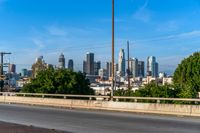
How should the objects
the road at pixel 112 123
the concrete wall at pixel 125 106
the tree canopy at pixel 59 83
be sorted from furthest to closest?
the tree canopy at pixel 59 83, the concrete wall at pixel 125 106, the road at pixel 112 123

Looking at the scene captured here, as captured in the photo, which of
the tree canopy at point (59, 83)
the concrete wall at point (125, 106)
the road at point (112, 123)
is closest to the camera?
the road at point (112, 123)

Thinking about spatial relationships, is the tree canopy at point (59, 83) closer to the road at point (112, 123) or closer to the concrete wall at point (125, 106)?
the concrete wall at point (125, 106)

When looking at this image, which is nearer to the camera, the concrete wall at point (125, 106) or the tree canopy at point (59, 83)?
the concrete wall at point (125, 106)

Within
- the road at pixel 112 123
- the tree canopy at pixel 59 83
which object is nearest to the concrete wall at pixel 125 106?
the road at pixel 112 123

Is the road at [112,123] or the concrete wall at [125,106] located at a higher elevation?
the concrete wall at [125,106]

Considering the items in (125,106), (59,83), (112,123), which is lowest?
(112,123)

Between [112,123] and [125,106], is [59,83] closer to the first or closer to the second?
[125,106]

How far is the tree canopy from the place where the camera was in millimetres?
53250

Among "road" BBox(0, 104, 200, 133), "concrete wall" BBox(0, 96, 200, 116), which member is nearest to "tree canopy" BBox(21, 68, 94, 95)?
"concrete wall" BBox(0, 96, 200, 116)

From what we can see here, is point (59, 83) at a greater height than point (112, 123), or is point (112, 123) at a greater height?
point (59, 83)

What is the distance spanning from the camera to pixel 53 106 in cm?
4016

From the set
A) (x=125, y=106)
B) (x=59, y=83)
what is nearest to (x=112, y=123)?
(x=125, y=106)

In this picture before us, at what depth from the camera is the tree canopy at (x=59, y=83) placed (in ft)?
175

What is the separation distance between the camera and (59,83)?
5378 centimetres
